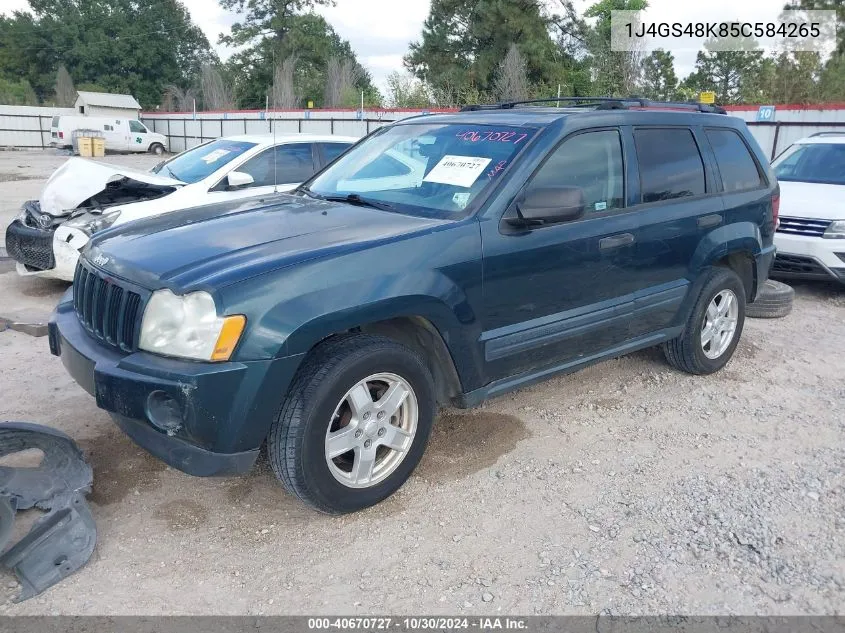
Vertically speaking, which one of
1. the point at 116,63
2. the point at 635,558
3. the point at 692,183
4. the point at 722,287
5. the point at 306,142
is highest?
the point at 116,63

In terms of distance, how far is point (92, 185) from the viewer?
7379 mm

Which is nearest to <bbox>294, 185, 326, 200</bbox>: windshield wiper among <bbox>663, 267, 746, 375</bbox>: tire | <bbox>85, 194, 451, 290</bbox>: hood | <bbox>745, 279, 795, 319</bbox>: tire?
<bbox>85, 194, 451, 290</bbox>: hood

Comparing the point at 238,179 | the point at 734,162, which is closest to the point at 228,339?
the point at 734,162

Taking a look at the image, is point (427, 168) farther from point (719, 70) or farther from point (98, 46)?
point (98, 46)

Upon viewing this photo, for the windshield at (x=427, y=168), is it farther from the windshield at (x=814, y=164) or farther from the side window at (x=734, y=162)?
the windshield at (x=814, y=164)

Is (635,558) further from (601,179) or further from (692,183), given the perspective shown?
(692,183)

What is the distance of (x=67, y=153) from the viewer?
1388 inches

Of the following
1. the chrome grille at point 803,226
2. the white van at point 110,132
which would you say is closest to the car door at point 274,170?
the chrome grille at point 803,226

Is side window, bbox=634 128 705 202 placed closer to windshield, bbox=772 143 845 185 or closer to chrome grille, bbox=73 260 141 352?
chrome grille, bbox=73 260 141 352

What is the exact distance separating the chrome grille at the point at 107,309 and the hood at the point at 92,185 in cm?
418

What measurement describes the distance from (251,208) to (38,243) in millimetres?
3995

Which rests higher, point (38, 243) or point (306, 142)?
point (306, 142)

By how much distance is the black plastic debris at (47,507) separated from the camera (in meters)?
2.82

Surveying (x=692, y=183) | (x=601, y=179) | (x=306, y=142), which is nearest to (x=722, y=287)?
(x=692, y=183)
